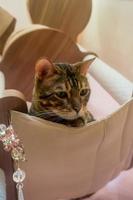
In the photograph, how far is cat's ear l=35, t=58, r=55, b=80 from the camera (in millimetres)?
667

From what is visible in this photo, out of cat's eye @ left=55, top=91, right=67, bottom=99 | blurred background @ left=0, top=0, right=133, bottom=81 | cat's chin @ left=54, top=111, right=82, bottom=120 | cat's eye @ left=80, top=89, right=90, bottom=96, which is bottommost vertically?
blurred background @ left=0, top=0, right=133, bottom=81

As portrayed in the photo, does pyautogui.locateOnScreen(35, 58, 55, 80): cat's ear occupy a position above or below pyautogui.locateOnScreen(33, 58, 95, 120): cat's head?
above

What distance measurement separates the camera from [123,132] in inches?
29.8

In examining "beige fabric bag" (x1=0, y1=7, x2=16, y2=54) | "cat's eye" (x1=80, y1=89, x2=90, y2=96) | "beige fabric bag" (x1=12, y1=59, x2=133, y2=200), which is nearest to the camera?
"beige fabric bag" (x1=12, y1=59, x2=133, y2=200)

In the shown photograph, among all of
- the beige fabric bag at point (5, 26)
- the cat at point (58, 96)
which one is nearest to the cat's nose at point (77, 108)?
the cat at point (58, 96)

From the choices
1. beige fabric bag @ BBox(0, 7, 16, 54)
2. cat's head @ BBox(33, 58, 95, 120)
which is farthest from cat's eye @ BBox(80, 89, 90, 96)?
beige fabric bag @ BBox(0, 7, 16, 54)

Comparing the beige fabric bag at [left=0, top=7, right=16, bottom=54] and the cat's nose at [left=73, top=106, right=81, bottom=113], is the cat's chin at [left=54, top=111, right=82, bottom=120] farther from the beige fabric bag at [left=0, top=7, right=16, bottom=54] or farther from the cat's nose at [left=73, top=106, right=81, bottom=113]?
the beige fabric bag at [left=0, top=7, right=16, bottom=54]

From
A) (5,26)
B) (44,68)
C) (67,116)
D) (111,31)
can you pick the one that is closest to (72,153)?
(67,116)

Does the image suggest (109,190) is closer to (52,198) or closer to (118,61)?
(52,198)

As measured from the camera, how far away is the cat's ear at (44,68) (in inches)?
26.3

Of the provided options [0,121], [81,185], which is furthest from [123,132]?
[0,121]

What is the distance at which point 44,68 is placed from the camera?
681 mm

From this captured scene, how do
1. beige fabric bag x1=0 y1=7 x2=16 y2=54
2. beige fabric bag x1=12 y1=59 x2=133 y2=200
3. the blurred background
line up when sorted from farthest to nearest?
the blurred background, beige fabric bag x1=0 y1=7 x2=16 y2=54, beige fabric bag x1=12 y1=59 x2=133 y2=200

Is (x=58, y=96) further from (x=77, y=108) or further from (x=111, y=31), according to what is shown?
(x=111, y=31)
